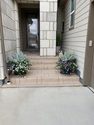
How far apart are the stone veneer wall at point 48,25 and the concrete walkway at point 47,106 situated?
1912 millimetres

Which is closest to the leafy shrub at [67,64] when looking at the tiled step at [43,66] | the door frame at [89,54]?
the tiled step at [43,66]

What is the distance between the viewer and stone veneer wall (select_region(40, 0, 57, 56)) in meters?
4.44

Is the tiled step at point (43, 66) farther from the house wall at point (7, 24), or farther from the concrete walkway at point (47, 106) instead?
the concrete walkway at point (47, 106)

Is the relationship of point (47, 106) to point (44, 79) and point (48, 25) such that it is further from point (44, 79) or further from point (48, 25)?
point (48, 25)

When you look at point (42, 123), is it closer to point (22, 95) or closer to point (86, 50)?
point (22, 95)

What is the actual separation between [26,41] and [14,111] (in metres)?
5.47

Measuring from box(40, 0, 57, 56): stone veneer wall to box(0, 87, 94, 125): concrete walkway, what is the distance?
1912 mm

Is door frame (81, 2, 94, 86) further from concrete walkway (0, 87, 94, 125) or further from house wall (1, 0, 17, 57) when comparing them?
house wall (1, 0, 17, 57)

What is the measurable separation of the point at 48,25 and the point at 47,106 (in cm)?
303

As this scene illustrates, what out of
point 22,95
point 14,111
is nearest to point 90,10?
point 22,95

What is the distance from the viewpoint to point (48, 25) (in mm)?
4551

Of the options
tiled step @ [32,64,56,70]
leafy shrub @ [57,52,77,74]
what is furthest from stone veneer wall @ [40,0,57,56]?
leafy shrub @ [57,52,77,74]

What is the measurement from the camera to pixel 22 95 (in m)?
2.79

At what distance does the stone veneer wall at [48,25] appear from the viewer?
14.6 ft
